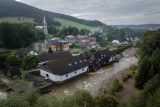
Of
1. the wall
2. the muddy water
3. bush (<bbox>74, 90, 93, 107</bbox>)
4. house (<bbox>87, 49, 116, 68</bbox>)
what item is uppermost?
bush (<bbox>74, 90, 93, 107</bbox>)

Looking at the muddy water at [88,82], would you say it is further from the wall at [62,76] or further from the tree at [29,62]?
the tree at [29,62]

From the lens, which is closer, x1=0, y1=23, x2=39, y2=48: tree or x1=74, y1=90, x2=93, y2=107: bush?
x1=74, y1=90, x2=93, y2=107: bush

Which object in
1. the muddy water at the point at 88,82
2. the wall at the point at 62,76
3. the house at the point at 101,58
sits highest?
the house at the point at 101,58

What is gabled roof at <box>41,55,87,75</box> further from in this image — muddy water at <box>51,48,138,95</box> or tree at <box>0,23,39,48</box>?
tree at <box>0,23,39,48</box>

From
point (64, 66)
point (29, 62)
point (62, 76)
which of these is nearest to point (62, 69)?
point (64, 66)

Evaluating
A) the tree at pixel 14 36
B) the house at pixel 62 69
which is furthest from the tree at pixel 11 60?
the tree at pixel 14 36

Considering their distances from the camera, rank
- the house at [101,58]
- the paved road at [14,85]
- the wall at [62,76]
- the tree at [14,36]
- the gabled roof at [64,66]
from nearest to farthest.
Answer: the paved road at [14,85]
the wall at [62,76]
the gabled roof at [64,66]
the house at [101,58]
the tree at [14,36]

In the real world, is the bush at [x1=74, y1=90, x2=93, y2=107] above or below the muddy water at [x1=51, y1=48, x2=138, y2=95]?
above

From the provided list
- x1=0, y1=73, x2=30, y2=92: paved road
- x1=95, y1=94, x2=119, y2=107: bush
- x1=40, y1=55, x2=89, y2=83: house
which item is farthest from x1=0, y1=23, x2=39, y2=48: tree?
x1=95, y1=94, x2=119, y2=107: bush
